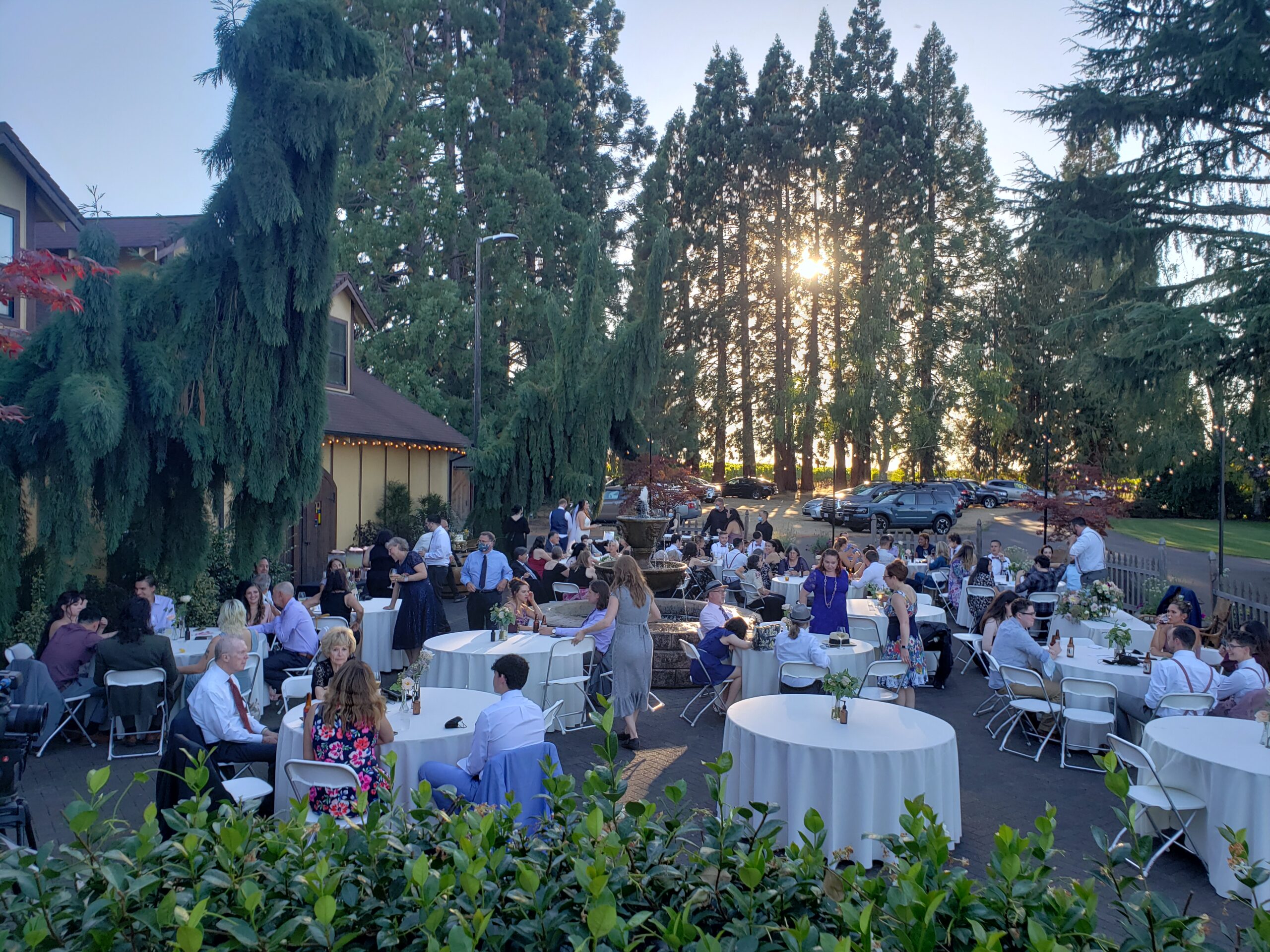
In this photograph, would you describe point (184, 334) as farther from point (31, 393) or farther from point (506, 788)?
point (506, 788)

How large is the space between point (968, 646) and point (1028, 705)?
396 cm

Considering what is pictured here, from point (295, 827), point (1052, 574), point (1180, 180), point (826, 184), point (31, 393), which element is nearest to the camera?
point (295, 827)

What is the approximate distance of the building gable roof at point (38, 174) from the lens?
1230cm

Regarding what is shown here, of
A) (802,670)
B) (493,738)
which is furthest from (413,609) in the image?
(493,738)

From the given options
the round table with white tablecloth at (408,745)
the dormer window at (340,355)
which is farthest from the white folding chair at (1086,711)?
the dormer window at (340,355)

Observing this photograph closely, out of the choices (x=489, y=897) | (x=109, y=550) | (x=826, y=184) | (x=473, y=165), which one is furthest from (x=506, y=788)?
(x=826, y=184)

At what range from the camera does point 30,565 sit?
380 inches

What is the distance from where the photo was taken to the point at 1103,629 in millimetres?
10344

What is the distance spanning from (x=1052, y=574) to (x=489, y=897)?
41.7 ft

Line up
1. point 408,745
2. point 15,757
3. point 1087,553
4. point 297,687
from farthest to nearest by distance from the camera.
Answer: point 1087,553, point 297,687, point 408,745, point 15,757

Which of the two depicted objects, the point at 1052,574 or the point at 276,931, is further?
the point at 1052,574

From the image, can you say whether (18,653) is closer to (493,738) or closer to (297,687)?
(297,687)

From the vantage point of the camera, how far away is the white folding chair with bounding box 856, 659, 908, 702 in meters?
8.08

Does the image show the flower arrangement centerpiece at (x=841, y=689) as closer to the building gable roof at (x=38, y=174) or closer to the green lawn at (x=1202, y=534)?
the building gable roof at (x=38, y=174)
